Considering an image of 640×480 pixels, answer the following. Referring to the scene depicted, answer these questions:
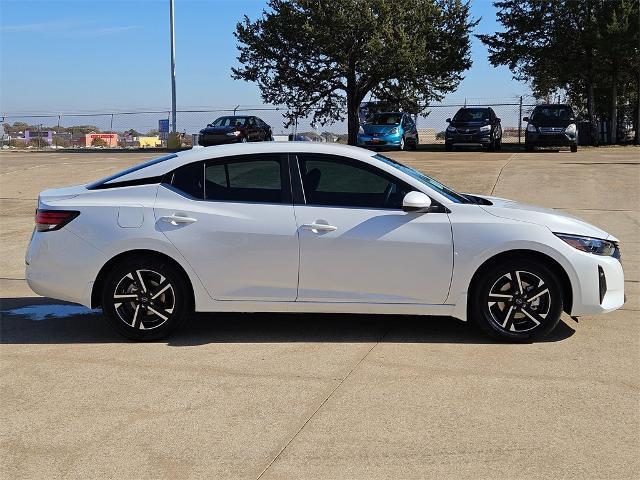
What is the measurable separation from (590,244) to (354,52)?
3077 cm

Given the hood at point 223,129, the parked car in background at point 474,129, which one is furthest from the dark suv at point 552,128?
the hood at point 223,129

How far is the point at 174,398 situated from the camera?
447 cm

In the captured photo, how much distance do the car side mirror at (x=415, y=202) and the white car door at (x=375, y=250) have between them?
0.08 meters

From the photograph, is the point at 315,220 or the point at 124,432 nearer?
the point at 124,432

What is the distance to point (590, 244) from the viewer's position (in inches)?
219

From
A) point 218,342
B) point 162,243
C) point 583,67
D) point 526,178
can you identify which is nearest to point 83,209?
point 162,243

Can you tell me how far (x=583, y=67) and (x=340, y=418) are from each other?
3446cm

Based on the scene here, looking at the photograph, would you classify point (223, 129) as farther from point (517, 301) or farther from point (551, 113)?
point (517, 301)

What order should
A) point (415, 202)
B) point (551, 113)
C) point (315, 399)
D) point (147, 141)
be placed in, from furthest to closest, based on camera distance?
point (147, 141) → point (551, 113) → point (415, 202) → point (315, 399)

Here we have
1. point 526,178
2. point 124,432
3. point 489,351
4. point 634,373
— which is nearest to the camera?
point 124,432

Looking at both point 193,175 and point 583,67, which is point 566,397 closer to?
point 193,175

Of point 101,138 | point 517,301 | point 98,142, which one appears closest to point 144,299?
point 517,301

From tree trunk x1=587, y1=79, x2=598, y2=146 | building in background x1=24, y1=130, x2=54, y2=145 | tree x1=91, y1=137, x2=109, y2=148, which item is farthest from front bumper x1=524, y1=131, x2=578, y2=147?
building in background x1=24, y1=130, x2=54, y2=145

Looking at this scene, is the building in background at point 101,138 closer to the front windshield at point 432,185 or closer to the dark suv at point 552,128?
the dark suv at point 552,128
